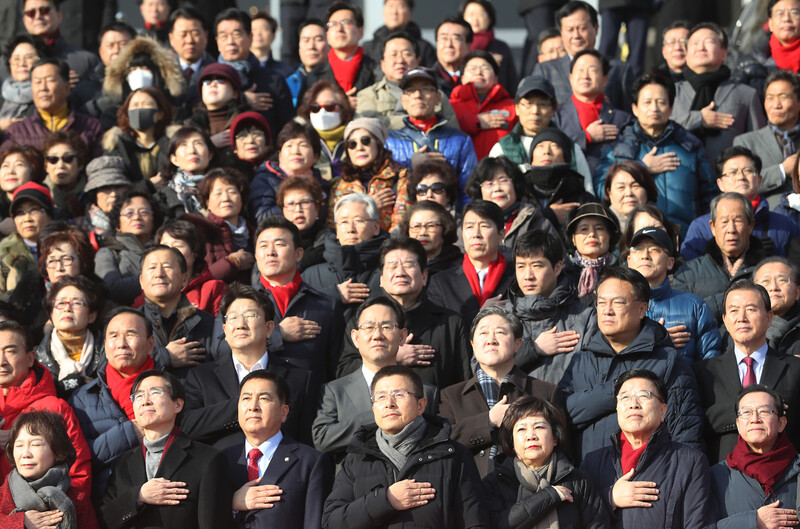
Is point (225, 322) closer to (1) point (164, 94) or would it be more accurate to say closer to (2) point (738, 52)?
(1) point (164, 94)

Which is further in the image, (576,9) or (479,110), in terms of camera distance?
(576,9)

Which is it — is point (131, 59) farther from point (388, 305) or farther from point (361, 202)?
point (388, 305)

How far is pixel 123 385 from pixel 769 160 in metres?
5.39

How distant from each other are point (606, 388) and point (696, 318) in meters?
1.04

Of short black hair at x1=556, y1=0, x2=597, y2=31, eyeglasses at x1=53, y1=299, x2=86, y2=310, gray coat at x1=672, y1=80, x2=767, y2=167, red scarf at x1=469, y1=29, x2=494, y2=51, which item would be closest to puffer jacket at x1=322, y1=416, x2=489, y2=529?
eyeglasses at x1=53, y1=299, x2=86, y2=310

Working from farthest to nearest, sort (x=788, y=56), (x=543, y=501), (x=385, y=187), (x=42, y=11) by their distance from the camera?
(x=42, y=11) → (x=788, y=56) → (x=385, y=187) → (x=543, y=501)

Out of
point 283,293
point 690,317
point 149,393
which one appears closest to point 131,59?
point 283,293

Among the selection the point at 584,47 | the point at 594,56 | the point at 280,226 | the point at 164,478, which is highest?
the point at 584,47

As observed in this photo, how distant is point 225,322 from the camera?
801cm

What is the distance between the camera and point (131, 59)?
11.6 m

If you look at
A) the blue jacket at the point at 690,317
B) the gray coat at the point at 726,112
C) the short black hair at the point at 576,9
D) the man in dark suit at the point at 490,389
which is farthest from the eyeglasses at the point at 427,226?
the short black hair at the point at 576,9

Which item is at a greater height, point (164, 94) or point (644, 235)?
point (164, 94)

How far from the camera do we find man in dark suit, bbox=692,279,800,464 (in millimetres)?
7730

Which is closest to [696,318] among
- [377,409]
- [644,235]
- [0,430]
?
[644,235]
